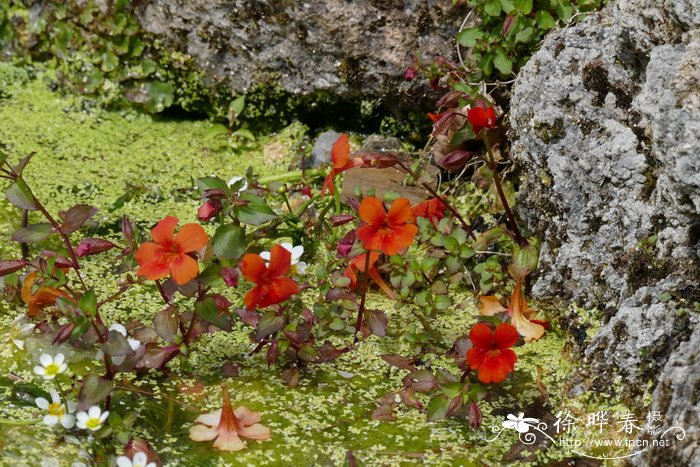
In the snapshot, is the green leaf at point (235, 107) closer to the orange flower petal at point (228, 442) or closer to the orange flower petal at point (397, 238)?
the orange flower petal at point (397, 238)

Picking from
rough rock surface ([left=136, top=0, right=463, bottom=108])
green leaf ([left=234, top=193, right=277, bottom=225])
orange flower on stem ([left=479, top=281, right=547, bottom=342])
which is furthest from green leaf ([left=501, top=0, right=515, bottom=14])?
green leaf ([left=234, top=193, right=277, bottom=225])

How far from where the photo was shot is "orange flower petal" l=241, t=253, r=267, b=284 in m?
2.02

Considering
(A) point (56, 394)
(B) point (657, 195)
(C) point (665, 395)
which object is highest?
(B) point (657, 195)

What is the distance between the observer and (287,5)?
3.16m

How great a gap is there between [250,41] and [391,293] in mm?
1176

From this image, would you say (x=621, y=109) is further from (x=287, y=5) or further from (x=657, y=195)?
(x=287, y=5)

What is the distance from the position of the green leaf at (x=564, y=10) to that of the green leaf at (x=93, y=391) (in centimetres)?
161

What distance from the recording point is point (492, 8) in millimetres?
2787

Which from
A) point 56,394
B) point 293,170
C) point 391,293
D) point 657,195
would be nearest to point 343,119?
point 293,170

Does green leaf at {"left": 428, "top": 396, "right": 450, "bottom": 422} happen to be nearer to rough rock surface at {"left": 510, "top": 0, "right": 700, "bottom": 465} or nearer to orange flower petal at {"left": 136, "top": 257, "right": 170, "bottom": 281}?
rough rock surface at {"left": 510, "top": 0, "right": 700, "bottom": 465}

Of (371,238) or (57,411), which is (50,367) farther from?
(371,238)

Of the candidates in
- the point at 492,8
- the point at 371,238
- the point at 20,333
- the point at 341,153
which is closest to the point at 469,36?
the point at 492,8

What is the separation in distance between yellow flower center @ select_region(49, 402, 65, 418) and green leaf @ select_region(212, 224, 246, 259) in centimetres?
45

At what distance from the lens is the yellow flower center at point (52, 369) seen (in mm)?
1958
